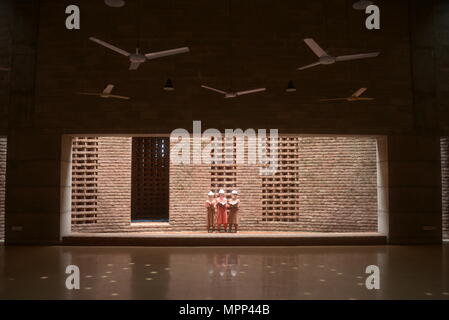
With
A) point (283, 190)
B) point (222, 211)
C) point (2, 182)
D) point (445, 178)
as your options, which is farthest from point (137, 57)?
point (445, 178)

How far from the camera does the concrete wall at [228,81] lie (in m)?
8.61

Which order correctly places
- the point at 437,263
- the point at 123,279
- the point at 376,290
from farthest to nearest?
the point at 437,263 → the point at 123,279 → the point at 376,290

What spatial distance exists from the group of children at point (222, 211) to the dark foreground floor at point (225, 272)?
2522mm

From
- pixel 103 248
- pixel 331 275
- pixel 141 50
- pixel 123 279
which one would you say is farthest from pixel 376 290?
pixel 141 50

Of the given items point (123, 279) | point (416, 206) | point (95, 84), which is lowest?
point (123, 279)

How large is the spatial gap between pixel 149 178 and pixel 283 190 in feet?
16.8

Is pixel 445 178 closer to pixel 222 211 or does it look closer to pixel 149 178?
pixel 222 211

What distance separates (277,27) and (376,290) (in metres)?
5.93

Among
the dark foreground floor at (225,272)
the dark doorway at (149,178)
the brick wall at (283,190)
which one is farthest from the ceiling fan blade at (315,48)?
the dark doorway at (149,178)

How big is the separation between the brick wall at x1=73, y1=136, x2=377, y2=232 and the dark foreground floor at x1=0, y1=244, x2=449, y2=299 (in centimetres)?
257

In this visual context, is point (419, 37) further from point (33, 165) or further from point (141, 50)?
point (33, 165)

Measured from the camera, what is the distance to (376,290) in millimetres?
4871

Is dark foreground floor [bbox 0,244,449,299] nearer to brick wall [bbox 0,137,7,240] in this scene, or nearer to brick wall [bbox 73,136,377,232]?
brick wall [bbox 0,137,7,240]

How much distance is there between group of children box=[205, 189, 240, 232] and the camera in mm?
10680
